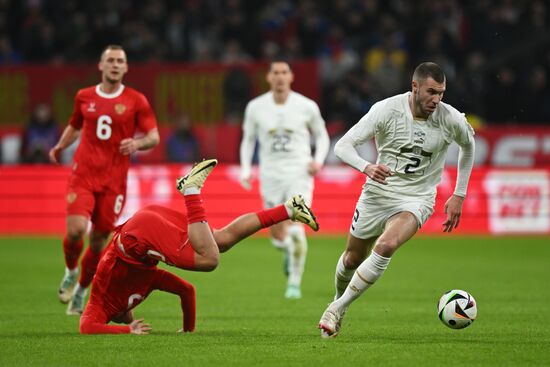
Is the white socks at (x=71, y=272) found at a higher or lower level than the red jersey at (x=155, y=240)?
lower

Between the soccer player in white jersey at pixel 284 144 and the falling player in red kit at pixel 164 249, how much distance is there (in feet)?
13.5

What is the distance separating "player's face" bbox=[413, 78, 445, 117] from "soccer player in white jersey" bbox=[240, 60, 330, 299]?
14.4 feet

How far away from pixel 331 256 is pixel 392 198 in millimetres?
8731

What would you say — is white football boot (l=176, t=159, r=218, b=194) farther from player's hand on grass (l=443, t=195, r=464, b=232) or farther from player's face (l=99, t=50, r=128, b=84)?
player's face (l=99, t=50, r=128, b=84)

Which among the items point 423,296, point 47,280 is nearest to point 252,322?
point 423,296

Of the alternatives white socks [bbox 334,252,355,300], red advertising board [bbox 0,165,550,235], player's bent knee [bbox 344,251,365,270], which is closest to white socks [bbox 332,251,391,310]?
player's bent knee [bbox 344,251,365,270]

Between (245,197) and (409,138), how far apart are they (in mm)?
11822

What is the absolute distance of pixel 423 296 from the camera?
42.2 ft

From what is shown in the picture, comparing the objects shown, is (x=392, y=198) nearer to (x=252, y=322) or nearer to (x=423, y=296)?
(x=252, y=322)

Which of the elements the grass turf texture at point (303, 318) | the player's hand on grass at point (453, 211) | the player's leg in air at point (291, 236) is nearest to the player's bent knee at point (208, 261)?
the grass turf texture at point (303, 318)

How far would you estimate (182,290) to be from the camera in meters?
9.52

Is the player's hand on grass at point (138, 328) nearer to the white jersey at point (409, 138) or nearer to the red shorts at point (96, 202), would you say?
the red shorts at point (96, 202)

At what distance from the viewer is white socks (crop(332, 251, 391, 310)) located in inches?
350

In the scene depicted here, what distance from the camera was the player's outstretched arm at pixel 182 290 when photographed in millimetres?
9508
